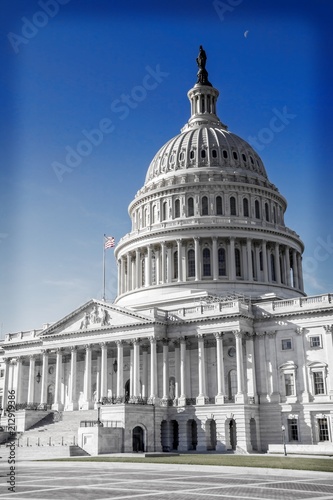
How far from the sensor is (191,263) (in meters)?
95.6

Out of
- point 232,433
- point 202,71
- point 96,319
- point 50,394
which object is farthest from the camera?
point 202,71

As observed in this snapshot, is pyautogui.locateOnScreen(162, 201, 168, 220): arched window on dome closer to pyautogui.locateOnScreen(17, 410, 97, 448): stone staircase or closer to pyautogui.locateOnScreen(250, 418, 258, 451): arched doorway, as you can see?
pyautogui.locateOnScreen(17, 410, 97, 448): stone staircase

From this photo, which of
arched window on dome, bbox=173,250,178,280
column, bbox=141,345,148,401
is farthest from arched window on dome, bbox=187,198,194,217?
column, bbox=141,345,148,401

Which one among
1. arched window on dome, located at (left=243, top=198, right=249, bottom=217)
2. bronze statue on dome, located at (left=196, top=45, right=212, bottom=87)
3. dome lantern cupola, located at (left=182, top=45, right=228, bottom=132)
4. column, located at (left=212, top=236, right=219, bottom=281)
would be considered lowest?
column, located at (left=212, top=236, right=219, bottom=281)

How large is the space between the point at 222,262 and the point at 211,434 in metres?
29.7

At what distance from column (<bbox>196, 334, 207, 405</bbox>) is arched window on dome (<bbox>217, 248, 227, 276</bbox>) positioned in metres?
20.2

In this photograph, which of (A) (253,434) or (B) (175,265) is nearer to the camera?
(A) (253,434)

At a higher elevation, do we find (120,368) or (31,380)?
(120,368)

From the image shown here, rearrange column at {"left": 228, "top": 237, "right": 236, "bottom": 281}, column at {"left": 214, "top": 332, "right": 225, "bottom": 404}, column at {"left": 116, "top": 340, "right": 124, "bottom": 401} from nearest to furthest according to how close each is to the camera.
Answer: column at {"left": 214, "top": 332, "right": 225, "bottom": 404}
column at {"left": 116, "top": 340, "right": 124, "bottom": 401}
column at {"left": 228, "top": 237, "right": 236, "bottom": 281}

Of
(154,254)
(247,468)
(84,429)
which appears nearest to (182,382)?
(84,429)

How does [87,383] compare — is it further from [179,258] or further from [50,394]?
[179,258]

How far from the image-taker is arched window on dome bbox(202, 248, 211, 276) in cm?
9444

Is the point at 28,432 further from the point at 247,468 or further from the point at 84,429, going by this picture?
the point at 247,468

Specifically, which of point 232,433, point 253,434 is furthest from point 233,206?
point 253,434
